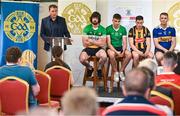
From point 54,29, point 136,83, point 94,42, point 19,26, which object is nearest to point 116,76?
point 94,42

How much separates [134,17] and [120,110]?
5.81 meters

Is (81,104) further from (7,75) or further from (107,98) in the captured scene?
(107,98)

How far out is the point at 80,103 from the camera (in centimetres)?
197

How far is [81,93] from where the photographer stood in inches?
79.8

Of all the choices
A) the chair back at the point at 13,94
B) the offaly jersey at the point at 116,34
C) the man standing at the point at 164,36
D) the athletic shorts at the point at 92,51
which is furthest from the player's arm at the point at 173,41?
the chair back at the point at 13,94

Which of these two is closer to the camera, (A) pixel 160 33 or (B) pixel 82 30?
(A) pixel 160 33

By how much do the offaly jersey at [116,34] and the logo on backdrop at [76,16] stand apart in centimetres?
82

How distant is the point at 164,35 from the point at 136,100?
16.6 ft

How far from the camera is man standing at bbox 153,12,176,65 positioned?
288 inches

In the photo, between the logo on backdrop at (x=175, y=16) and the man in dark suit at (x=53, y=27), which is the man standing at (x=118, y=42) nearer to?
the man in dark suit at (x=53, y=27)

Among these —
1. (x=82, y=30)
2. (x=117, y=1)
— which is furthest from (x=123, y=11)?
(x=82, y=30)

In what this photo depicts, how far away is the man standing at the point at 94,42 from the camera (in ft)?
23.5

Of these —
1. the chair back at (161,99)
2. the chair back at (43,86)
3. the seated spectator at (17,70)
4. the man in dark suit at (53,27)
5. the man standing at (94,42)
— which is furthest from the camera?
the man in dark suit at (53,27)

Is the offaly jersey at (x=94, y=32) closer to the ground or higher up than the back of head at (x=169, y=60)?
higher up
